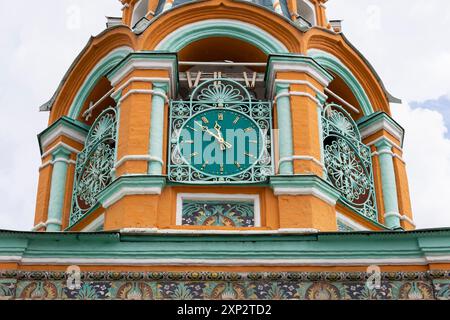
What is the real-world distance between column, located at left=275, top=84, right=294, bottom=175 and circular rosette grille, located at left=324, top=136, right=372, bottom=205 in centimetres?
73

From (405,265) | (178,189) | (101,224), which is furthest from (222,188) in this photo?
(405,265)

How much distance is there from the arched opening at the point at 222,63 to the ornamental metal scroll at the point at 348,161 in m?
1.08

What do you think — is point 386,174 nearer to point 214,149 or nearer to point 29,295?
point 214,149

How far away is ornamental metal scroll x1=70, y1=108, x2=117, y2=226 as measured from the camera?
43.5ft

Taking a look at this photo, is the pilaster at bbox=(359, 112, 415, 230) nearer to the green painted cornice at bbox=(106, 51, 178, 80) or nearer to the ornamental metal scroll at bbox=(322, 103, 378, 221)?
the ornamental metal scroll at bbox=(322, 103, 378, 221)

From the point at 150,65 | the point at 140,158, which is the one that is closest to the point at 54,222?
the point at 140,158

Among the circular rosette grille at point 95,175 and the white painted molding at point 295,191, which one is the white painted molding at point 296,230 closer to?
the white painted molding at point 295,191

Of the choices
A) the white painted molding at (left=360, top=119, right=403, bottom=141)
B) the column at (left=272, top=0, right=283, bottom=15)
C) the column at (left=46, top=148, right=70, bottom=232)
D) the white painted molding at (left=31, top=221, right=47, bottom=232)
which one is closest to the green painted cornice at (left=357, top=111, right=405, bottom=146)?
the white painted molding at (left=360, top=119, right=403, bottom=141)

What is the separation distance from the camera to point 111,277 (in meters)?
11.1

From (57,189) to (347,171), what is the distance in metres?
3.88

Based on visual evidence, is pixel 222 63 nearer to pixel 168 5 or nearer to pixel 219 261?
pixel 168 5

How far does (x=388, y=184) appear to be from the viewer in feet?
45.7

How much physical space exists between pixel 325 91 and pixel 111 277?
4.37 m
